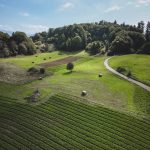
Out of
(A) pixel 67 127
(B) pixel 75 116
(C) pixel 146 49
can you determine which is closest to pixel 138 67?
(C) pixel 146 49

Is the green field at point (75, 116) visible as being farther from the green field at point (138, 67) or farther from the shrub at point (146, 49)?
the shrub at point (146, 49)

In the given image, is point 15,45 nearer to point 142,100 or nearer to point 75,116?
point 142,100

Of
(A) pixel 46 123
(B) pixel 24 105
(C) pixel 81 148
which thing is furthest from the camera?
(B) pixel 24 105

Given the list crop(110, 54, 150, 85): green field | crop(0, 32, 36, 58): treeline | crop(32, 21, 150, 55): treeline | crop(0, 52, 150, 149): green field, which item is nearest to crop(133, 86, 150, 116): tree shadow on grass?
crop(0, 52, 150, 149): green field

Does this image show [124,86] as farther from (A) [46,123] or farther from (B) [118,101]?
(A) [46,123]

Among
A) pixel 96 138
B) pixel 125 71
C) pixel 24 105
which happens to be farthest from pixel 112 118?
pixel 125 71

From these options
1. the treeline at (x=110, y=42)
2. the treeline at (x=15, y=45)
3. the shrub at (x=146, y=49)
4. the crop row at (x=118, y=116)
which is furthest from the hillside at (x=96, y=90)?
the treeline at (x=110, y=42)

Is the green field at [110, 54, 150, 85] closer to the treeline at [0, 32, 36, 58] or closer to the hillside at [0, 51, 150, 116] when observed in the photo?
the hillside at [0, 51, 150, 116]
